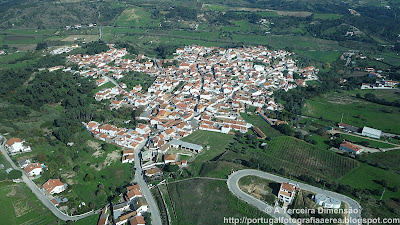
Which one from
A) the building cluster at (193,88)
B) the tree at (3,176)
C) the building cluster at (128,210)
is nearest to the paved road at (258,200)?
the building cluster at (193,88)

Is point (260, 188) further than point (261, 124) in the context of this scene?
No

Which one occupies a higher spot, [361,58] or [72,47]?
[361,58]

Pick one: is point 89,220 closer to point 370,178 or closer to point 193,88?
point 370,178

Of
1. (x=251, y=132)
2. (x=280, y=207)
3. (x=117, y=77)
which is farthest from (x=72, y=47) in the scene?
(x=280, y=207)

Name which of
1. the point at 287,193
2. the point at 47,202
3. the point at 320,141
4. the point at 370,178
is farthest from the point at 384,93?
the point at 47,202

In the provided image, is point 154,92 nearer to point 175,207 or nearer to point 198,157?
point 198,157

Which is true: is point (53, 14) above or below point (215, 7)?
below
